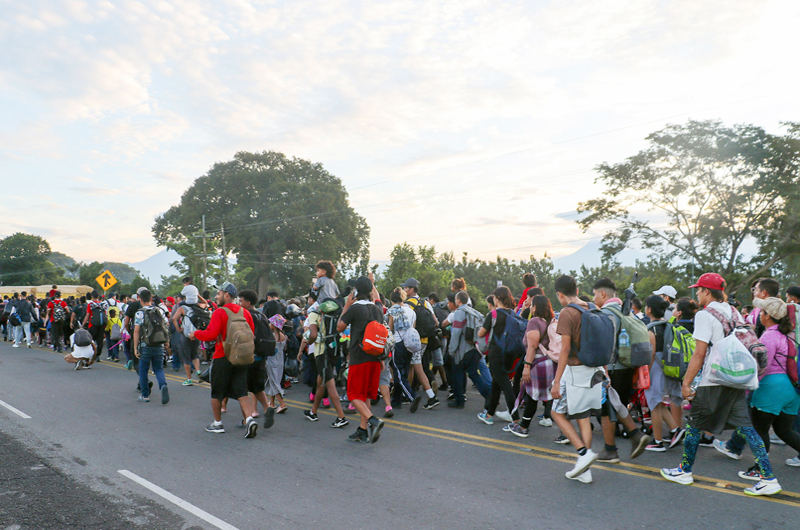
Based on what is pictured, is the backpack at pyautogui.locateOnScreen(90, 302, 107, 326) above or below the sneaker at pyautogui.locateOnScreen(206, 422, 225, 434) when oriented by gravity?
above

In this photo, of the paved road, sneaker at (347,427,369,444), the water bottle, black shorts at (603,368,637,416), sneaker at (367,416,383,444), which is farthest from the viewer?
sneaker at (347,427,369,444)

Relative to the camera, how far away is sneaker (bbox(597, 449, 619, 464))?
547cm

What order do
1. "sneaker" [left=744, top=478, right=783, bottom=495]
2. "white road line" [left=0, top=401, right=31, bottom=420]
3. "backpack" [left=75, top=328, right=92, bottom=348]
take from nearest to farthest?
"sneaker" [left=744, top=478, right=783, bottom=495], "white road line" [left=0, top=401, right=31, bottom=420], "backpack" [left=75, top=328, right=92, bottom=348]

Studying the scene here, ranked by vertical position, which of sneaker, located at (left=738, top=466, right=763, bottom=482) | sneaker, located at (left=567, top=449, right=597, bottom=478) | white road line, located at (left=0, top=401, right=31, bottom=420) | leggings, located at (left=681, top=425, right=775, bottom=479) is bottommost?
sneaker, located at (left=738, top=466, right=763, bottom=482)

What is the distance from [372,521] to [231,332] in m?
3.39

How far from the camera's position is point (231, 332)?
664 cm

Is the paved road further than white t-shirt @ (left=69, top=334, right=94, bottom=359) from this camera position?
No

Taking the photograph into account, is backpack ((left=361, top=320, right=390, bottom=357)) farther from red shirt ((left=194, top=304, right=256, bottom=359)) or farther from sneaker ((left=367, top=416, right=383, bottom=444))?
red shirt ((left=194, top=304, right=256, bottom=359))

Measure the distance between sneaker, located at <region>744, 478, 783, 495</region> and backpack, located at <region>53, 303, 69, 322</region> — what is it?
763 inches

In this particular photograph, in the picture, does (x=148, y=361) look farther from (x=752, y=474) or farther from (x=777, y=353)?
(x=777, y=353)

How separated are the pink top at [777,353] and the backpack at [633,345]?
108 centimetres

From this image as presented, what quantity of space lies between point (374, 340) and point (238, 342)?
1.77m

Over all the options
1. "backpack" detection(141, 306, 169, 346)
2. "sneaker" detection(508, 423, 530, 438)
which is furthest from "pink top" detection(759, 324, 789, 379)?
"backpack" detection(141, 306, 169, 346)

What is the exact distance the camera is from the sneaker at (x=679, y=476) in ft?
15.9
